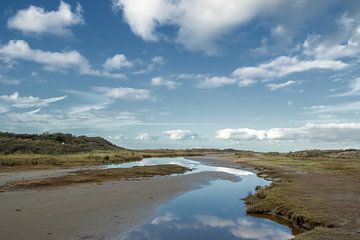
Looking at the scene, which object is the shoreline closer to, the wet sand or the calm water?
the calm water

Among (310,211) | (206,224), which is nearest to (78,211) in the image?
(206,224)

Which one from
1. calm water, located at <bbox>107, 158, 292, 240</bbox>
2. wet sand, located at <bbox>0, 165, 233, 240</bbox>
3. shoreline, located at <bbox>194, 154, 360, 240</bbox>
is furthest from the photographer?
calm water, located at <bbox>107, 158, 292, 240</bbox>

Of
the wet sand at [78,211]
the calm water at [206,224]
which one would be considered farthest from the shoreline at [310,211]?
the wet sand at [78,211]

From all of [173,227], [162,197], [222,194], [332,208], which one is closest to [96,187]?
[162,197]

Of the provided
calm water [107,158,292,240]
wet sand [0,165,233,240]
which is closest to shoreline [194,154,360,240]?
calm water [107,158,292,240]

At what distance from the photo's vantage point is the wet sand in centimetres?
1792

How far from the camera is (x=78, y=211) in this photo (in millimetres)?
23422

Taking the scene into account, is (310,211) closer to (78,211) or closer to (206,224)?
(206,224)

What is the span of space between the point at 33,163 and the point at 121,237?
57.3 metres

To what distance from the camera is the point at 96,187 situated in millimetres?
36062

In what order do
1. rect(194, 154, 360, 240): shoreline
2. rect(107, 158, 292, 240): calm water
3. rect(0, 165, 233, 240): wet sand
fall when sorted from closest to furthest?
1. rect(194, 154, 360, 240): shoreline
2. rect(0, 165, 233, 240): wet sand
3. rect(107, 158, 292, 240): calm water

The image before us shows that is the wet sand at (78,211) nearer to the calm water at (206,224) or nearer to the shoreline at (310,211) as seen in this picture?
the calm water at (206,224)

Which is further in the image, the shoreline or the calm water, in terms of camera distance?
the calm water

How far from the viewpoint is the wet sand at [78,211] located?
58.8 feet
